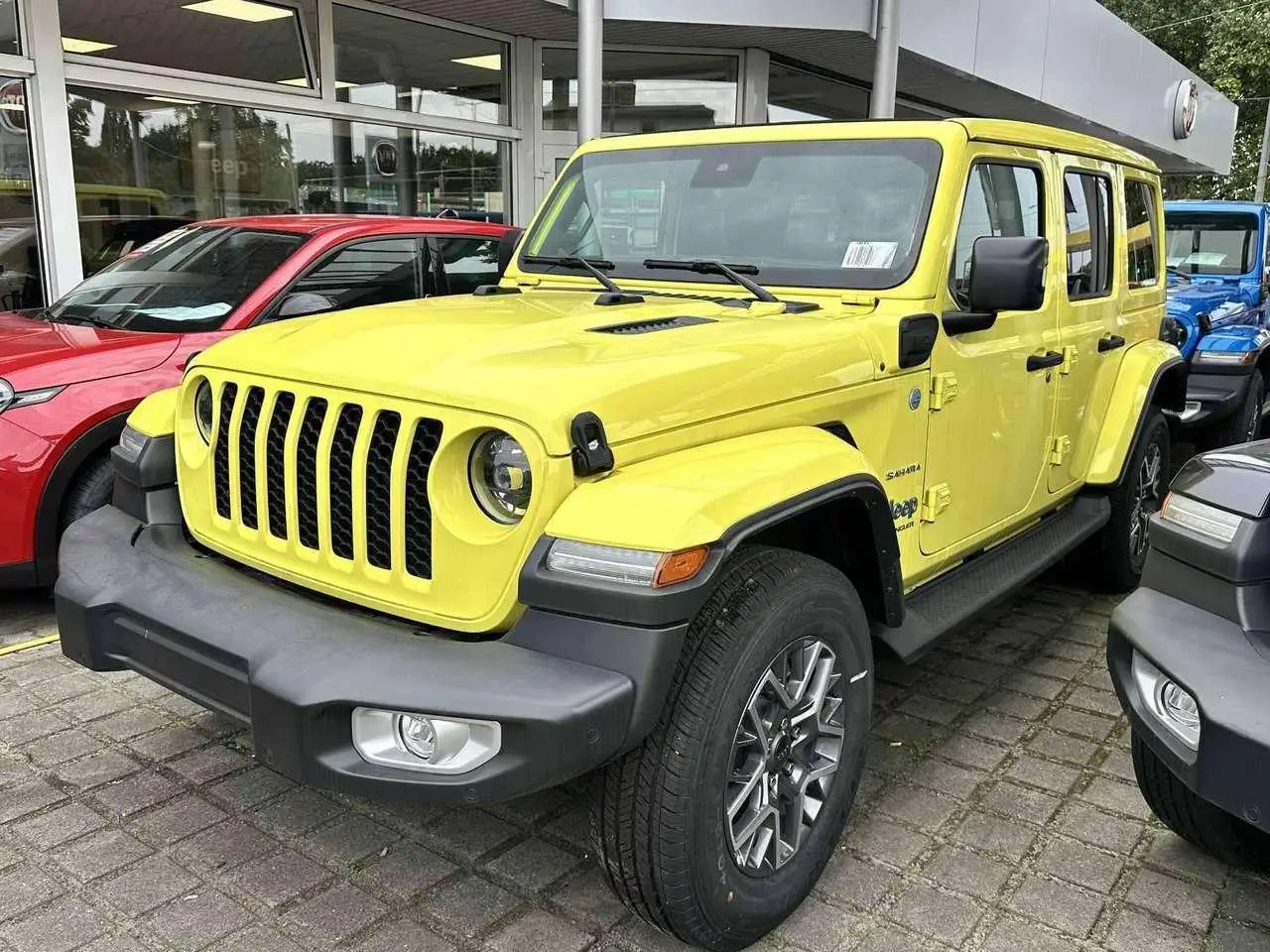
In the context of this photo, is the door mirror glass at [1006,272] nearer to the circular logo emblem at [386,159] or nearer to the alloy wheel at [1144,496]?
the alloy wheel at [1144,496]

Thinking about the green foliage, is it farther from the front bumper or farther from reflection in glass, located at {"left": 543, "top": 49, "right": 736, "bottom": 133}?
the front bumper

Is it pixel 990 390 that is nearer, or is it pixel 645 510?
pixel 645 510

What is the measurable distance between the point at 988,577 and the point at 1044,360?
2.81ft

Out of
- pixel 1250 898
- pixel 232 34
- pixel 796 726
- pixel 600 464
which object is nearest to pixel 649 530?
pixel 600 464

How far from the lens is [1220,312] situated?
816 cm

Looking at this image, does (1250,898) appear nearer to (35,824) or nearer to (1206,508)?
(1206,508)

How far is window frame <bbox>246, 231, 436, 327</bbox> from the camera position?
5082 mm

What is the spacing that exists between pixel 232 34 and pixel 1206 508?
9143 mm

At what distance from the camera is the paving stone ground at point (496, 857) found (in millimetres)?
2621

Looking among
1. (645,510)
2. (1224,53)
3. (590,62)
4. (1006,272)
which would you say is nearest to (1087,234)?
(1006,272)

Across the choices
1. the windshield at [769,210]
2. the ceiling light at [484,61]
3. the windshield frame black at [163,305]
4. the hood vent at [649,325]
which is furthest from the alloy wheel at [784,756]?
the ceiling light at [484,61]

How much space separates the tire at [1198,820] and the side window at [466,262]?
13.9 feet

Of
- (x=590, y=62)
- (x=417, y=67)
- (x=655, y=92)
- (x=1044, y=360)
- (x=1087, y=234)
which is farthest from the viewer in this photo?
(x=655, y=92)

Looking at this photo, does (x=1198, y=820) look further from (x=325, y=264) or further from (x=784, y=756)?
(x=325, y=264)
